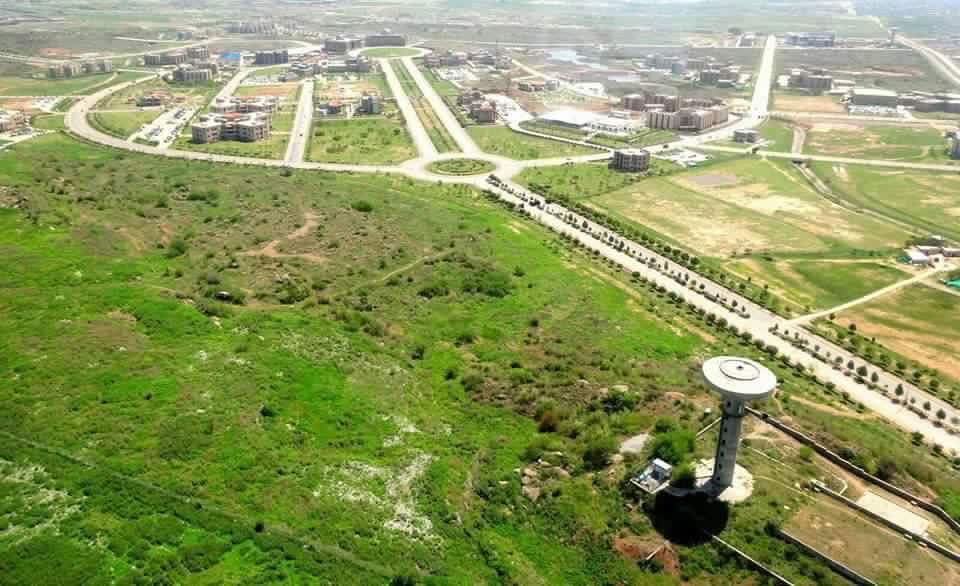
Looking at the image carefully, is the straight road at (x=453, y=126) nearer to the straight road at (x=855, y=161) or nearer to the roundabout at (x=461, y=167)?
the roundabout at (x=461, y=167)

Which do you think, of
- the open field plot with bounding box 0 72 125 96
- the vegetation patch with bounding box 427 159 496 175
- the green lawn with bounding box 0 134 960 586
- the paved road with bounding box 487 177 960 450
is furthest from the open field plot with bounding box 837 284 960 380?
the open field plot with bounding box 0 72 125 96

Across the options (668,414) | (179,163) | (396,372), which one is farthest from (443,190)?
(668,414)

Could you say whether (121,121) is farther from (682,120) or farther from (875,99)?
(875,99)

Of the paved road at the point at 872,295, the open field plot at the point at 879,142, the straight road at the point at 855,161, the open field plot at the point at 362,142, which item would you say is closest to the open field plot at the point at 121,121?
the open field plot at the point at 362,142

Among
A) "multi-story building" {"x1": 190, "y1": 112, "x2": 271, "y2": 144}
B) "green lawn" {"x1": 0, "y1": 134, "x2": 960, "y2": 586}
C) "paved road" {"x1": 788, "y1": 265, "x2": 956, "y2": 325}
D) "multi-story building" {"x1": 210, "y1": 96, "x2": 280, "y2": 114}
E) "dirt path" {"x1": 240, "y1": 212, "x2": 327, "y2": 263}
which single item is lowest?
"paved road" {"x1": 788, "y1": 265, "x2": 956, "y2": 325}

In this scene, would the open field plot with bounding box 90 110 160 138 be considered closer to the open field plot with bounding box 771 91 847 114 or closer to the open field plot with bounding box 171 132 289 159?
the open field plot with bounding box 171 132 289 159

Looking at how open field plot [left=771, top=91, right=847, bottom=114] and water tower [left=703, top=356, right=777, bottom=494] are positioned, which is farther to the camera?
open field plot [left=771, top=91, right=847, bottom=114]
